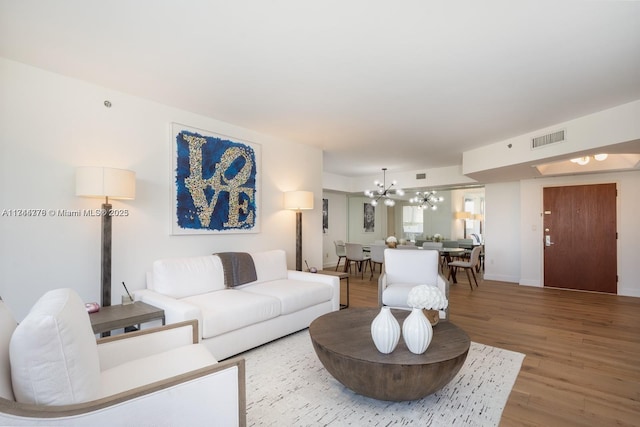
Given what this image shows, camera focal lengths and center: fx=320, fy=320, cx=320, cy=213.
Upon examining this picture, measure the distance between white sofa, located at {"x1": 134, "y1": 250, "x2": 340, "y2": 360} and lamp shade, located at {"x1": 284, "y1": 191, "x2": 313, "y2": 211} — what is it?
891 millimetres

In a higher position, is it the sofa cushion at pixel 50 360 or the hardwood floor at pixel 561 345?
the sofa cushion at pixel 50 360

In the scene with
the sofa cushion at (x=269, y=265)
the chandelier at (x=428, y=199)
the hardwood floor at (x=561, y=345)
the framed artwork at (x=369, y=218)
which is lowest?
the hardwood floor at (x=561, y=345)

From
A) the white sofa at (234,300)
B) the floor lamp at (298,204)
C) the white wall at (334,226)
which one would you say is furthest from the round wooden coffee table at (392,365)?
the white wall at (334,226)

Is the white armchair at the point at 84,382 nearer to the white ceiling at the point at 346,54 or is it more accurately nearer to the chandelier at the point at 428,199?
the white ceiling at the point at 346,54

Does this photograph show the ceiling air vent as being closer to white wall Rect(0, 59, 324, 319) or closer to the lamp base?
white wall Rect(0, 59, 324, 319)

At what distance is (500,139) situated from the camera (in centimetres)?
490

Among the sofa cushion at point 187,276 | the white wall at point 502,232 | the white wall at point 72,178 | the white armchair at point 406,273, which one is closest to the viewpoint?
the white wall at point 72,178

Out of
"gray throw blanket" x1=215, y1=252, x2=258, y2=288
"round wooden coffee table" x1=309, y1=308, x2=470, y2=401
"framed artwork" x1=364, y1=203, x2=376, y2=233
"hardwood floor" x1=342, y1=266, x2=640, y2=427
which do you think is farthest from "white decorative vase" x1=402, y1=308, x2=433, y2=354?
"framed artwork" x1=364, y1=203, x2=376, y2=233

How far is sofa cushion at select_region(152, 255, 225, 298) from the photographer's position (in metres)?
3.06

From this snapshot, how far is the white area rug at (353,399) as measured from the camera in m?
2.01

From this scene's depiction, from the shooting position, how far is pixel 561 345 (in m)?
3.23

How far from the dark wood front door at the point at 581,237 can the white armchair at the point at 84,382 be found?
6.74 m

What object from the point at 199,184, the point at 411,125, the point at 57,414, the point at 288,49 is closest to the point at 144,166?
the point at 199,184

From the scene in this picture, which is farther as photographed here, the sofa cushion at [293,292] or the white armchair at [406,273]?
the white armchair at [406,273]
